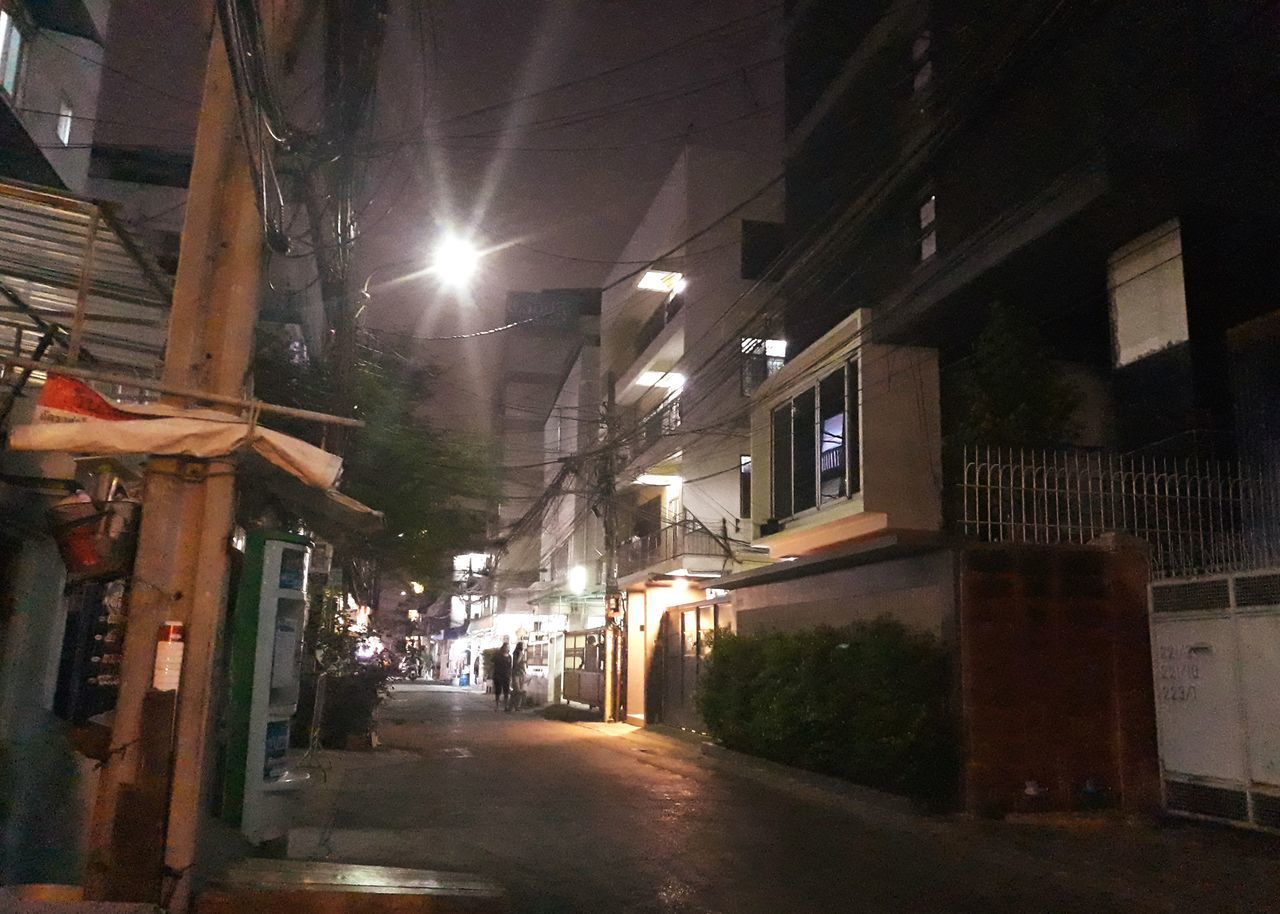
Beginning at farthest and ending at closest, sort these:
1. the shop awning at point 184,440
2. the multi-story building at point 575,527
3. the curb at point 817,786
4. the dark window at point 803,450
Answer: the multi-story building at point 575,527, the dark window at point 803,450, the curb at point 817,786, the shop awning at point 184,440

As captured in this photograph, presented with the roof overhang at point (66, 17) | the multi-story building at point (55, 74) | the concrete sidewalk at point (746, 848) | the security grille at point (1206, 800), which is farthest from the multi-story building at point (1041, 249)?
the roof overhang at point (66, 17)

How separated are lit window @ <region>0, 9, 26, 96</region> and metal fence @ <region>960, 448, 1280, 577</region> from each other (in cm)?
1443

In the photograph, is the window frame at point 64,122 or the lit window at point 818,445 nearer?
the lit window at point 818,445

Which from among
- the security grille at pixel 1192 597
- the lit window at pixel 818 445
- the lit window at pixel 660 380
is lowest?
the security grille at pixel 1192 597

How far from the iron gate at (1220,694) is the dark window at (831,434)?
20.2 ft

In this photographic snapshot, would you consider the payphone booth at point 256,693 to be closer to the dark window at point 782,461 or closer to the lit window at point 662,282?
the dark window at point 782,461

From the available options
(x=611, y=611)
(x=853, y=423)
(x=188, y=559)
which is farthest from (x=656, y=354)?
(x=188, y=559)

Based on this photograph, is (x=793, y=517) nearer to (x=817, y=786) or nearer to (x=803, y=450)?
(x=803, y=450)

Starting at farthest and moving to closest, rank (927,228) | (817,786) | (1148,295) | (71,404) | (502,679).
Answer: (502,679), (927,228), (817,786), (1148,295), (71,404)

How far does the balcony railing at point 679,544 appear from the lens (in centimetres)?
2155

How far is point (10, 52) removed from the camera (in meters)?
15.0

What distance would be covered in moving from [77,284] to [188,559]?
3.00 m

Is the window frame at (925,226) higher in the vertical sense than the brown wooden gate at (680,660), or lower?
higher

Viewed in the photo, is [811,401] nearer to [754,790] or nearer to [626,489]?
[754,790]
